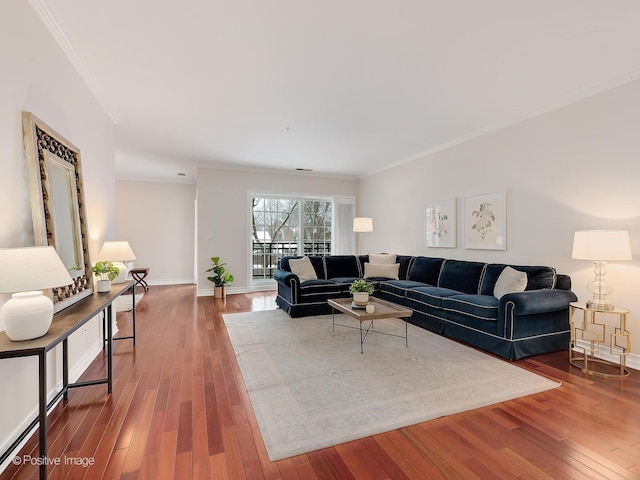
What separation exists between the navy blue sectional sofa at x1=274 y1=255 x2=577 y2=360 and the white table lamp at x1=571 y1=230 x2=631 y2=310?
304mm

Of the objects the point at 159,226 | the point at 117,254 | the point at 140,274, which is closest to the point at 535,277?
the point at 117,254

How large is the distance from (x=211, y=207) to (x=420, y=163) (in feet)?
14.1

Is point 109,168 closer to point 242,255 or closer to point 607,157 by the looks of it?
point 242,255

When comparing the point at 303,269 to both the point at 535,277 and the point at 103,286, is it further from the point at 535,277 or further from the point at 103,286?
the point at 535,277

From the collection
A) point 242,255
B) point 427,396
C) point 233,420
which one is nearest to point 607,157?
point 427,396

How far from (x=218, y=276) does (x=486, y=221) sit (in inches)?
193

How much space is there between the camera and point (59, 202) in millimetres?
2363

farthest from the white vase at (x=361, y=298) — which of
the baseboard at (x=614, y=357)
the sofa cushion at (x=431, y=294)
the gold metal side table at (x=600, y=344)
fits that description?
the baseboard at (x=614, y=357)

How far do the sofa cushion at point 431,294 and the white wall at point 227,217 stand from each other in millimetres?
3891

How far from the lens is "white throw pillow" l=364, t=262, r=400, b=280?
552 centimetres

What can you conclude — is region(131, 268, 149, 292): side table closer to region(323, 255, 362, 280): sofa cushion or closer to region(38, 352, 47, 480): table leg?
region(323, 255, 362, 280): sofa cushion

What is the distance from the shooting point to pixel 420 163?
5.85 meters

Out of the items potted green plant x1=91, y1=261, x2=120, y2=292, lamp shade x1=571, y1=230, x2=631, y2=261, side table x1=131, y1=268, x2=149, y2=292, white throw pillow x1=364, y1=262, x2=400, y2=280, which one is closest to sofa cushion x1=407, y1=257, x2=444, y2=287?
white throw pillow x1=364, y1=262, x2=400, y2=280

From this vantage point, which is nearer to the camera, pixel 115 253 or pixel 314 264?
pixel 115 253
